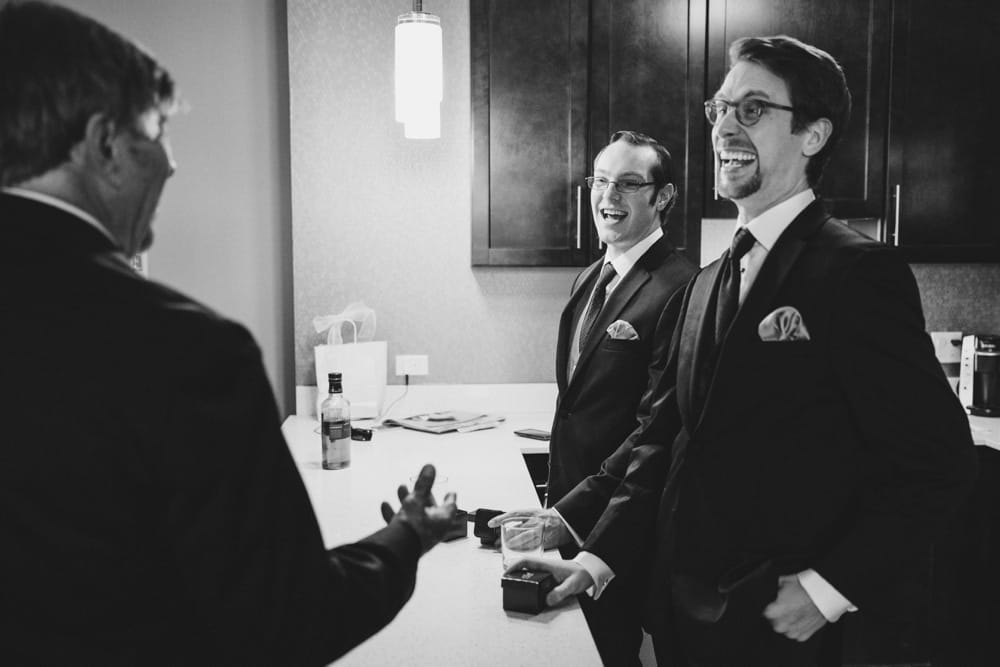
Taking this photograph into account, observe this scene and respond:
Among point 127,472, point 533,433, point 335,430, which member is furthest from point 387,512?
point 533,433

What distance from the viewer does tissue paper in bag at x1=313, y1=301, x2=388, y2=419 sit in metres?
2.85

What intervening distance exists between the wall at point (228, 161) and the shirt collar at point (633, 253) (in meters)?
1.14

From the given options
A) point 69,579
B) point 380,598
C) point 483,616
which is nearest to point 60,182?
point 69,579

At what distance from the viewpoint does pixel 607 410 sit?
193 centimetres

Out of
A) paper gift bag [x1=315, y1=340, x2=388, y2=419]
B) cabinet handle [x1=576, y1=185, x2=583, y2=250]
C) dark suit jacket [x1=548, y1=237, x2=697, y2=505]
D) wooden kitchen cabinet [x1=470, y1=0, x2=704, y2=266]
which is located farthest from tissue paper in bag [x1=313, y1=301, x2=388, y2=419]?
dark suit jacket [x1=548, y1=237, x2=697, y2=505]

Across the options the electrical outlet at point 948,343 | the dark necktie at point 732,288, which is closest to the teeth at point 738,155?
the dark necktie at point 732,288

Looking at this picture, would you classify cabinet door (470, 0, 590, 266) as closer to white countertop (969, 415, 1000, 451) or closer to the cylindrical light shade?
the cylindrical light shade

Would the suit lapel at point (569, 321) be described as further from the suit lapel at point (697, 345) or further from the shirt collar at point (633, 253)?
the suit lapel at point (697, 345)

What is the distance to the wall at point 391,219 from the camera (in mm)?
3023

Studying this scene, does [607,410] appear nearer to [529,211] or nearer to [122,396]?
[529,211]

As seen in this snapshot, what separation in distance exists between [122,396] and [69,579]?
0.53 ft

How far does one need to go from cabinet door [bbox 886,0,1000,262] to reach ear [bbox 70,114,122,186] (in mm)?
2863

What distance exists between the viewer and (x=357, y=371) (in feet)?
9.48

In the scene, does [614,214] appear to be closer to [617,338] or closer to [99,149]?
[617,338]
